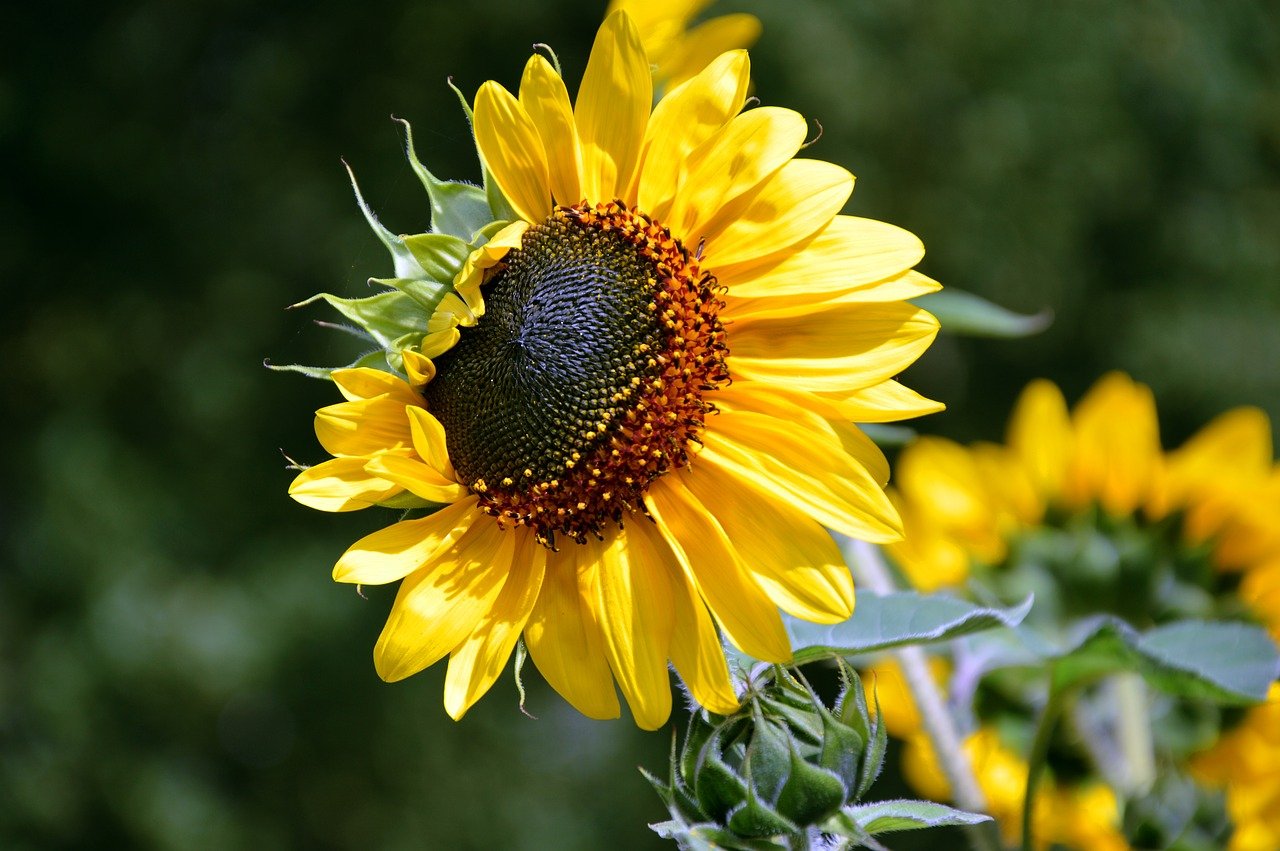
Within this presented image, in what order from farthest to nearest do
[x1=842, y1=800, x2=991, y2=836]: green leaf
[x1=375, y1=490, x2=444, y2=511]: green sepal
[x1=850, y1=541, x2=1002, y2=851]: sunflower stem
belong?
[x1=850, y1=541, x2=1002, y2=851]: sunflower stem, [x1=375, y1=490, x2=444, y2=511]: green sepal, [x1=842, y1=800, x2=991, y2=836]: green leaf

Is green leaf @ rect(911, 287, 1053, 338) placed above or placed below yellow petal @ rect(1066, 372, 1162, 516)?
above

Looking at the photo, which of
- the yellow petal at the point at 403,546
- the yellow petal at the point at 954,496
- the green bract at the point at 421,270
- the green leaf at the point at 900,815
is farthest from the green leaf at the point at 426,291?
the yellow petal at the point at 954,496

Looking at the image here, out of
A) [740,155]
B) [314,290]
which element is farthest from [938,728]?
[314,290]

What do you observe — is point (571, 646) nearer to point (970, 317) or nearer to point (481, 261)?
point (481, 261)

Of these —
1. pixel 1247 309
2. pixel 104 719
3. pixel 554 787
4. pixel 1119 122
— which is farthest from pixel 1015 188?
pixel 104 719

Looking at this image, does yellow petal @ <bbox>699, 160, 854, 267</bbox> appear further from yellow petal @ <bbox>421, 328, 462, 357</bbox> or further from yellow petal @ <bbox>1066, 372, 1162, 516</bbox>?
yellow petal @ <bbox>1066, 372, 1162, 516</bbox>

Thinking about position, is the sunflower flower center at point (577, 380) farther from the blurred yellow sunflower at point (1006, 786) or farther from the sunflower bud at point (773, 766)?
the blurred yellow sunflower at point (1006, 786)

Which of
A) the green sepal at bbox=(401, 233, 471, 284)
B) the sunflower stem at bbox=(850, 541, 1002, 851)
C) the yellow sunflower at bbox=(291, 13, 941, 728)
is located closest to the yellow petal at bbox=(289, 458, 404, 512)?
the yellow sunflower at bbox=(291, 13, 941, 728)
